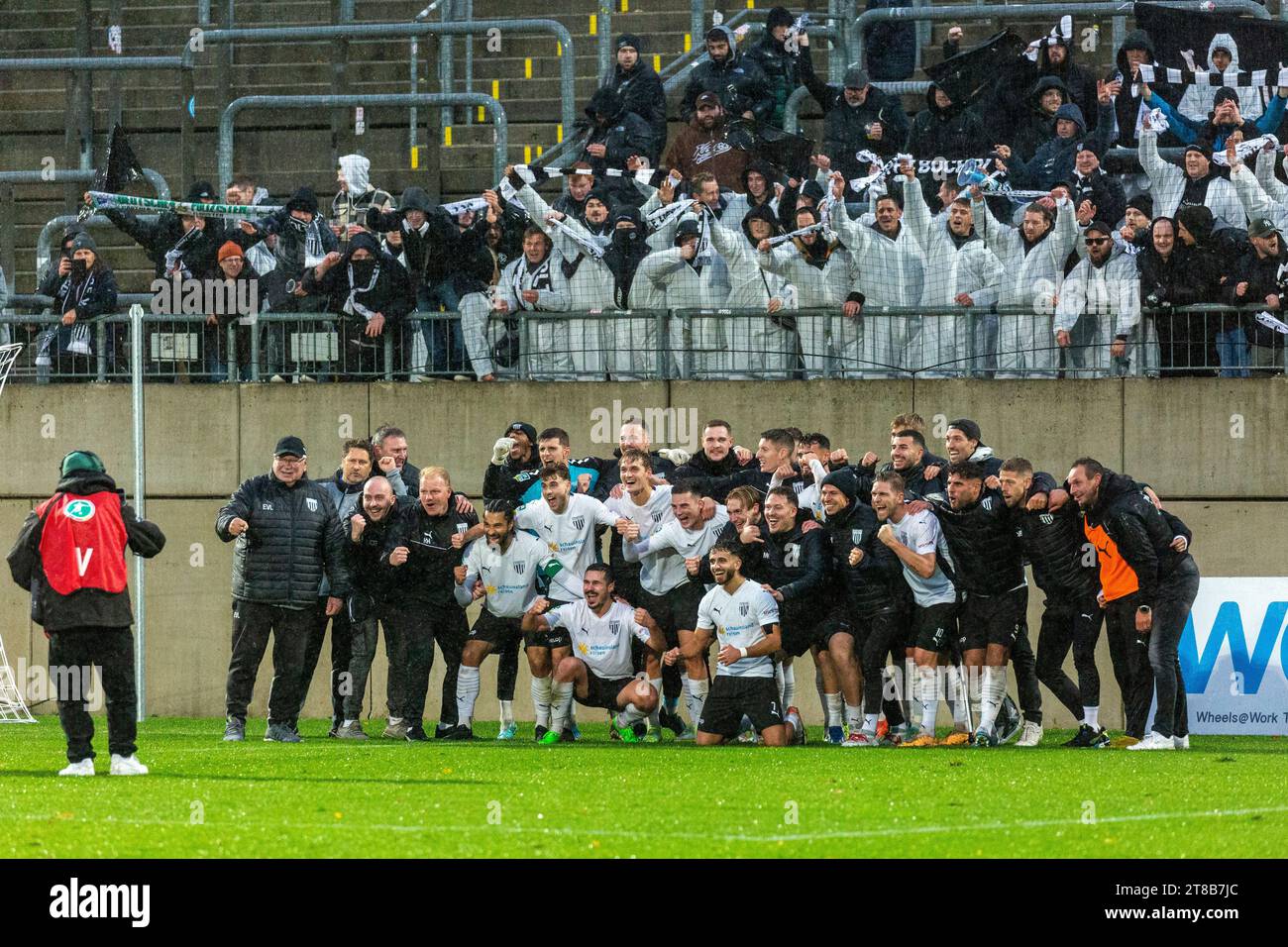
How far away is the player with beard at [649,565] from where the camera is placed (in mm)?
16375

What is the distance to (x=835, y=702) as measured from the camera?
16078 mm

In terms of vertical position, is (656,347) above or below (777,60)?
below

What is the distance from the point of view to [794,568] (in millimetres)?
15867

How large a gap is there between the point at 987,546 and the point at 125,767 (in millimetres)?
6233

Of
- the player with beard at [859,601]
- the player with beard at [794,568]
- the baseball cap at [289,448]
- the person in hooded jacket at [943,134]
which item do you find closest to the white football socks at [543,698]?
the player with beard at [794,568]

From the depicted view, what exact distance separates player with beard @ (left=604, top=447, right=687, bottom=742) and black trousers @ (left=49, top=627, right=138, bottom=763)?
15.0 feet

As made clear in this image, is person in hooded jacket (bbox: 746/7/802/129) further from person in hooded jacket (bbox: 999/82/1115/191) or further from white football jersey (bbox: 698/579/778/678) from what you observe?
white football jersey (bbox: 698/579/778/678)

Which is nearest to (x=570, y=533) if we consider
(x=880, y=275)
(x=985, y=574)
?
(x=985, y=574)

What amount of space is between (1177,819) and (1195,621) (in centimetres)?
616

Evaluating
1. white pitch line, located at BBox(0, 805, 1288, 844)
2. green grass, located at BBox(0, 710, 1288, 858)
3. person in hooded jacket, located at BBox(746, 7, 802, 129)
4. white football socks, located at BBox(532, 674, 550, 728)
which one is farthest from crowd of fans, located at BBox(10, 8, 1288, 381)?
white pitch line, located at BBox(0, 805, 1288, 844)

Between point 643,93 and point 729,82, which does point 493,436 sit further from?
point 729,82

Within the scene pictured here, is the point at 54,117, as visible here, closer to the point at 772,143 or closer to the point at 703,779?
the point at 772,143

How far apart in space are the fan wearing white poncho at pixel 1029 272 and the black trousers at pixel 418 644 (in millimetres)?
5229

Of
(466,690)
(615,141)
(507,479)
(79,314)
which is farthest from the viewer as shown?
(615,141)
